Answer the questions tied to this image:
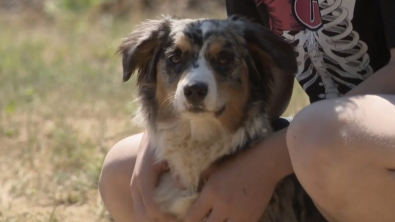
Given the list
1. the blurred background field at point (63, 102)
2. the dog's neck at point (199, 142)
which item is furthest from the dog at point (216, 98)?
the blurred background field at point (63, 102)

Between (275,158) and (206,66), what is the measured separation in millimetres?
459

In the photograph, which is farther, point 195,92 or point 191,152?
point 191,152

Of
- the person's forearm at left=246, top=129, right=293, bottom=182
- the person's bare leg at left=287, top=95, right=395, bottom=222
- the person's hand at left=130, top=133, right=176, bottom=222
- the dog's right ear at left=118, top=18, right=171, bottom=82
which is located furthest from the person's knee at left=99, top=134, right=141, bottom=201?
the person's bare leg at left=287, top=95, right=395, bottom=222

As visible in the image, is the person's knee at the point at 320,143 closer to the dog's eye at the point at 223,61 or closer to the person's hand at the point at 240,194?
→ the person's hand at the point at 240,194

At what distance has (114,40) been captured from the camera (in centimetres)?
853

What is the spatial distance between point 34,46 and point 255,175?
19.3 feet

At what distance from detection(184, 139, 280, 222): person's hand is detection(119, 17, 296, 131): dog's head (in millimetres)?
251

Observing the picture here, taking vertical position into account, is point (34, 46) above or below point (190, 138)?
below

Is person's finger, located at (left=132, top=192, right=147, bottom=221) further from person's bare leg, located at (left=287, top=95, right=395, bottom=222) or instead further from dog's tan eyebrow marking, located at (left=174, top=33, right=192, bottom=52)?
person's bare leg, located at (left=287, top=95, right=395, bottom=222)


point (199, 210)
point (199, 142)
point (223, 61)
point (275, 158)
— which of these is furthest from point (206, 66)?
point (199, 210)

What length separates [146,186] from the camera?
310cm

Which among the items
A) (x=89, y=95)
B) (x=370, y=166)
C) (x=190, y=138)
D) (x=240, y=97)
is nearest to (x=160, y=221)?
(x=190, y=138)

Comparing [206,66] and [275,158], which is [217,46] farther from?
[275,158]

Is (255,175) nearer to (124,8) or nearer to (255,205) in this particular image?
(255,205)
